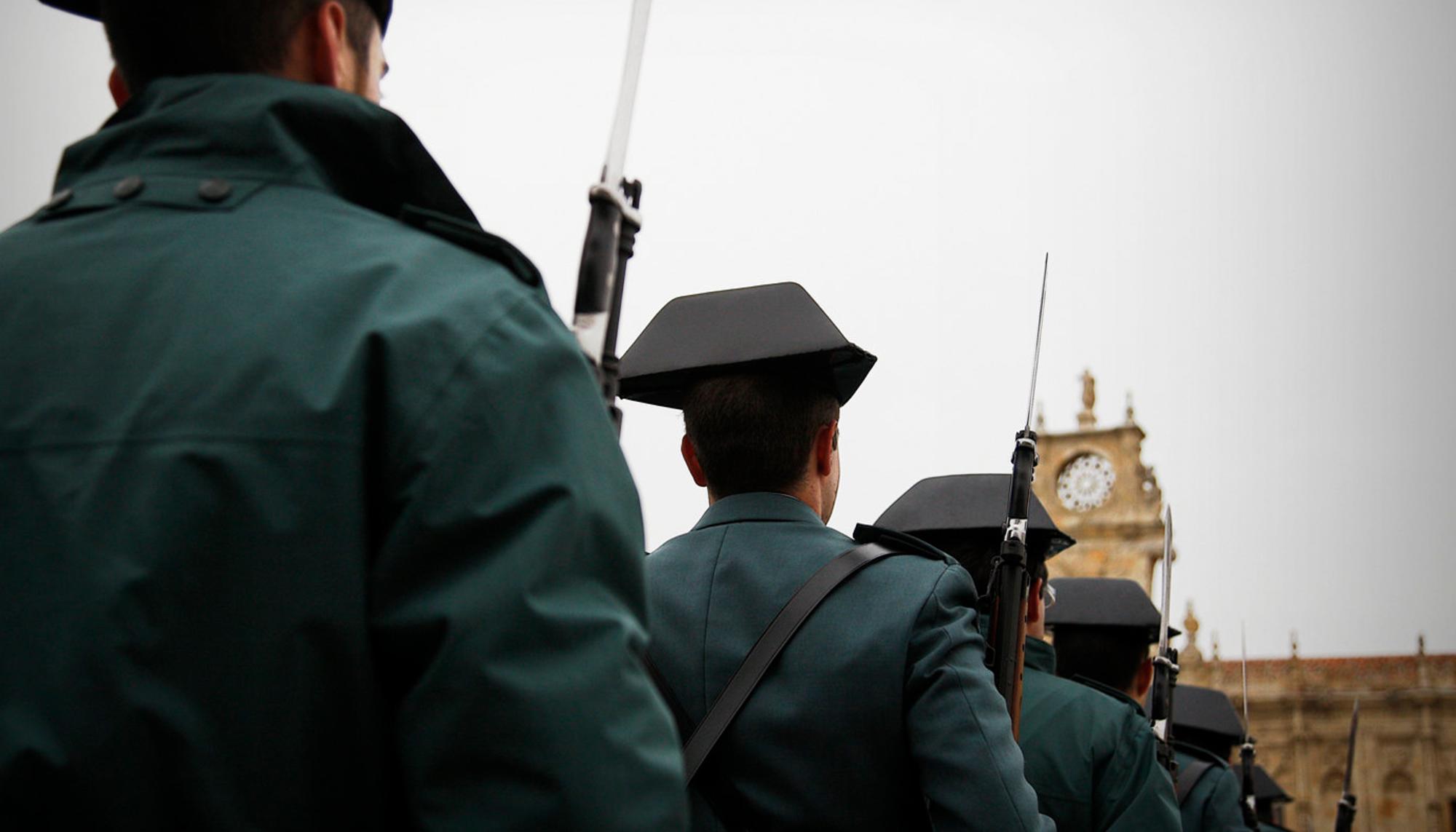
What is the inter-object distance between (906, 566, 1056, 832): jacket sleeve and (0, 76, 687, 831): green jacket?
57.4 inches

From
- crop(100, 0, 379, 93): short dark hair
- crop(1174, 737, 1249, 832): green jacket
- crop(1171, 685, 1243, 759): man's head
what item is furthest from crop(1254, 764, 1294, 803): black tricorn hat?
crop(100, 0, 379, 93): short dark hair

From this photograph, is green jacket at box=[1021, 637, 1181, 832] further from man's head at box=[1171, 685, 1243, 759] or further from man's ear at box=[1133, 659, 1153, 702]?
man's head at box=[1171, 685, 1243, 759]

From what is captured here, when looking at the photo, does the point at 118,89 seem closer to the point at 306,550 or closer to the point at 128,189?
the point at 128,189

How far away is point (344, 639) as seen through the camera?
1.04 m

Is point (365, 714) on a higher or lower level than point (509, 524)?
lower

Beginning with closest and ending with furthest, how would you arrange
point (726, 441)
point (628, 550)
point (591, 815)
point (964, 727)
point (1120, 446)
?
point (591, 815)
point (628, 550)
point (964, 727)
point (726, 441)
point (1120, 446)

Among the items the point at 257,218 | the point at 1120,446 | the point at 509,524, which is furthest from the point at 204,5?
the point at 1120,446

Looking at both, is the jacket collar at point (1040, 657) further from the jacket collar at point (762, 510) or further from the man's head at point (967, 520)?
the jacket collar at point (762, 510)

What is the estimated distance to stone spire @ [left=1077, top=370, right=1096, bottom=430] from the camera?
117 feet

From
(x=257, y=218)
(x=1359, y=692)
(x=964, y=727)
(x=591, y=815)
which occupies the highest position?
(x=257, y=218)

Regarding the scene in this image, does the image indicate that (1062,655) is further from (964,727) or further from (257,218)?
(257,218)

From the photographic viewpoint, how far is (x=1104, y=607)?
18.7 ft

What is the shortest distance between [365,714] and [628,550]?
9.8 inches

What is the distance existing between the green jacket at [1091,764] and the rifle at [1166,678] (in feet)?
4.97
